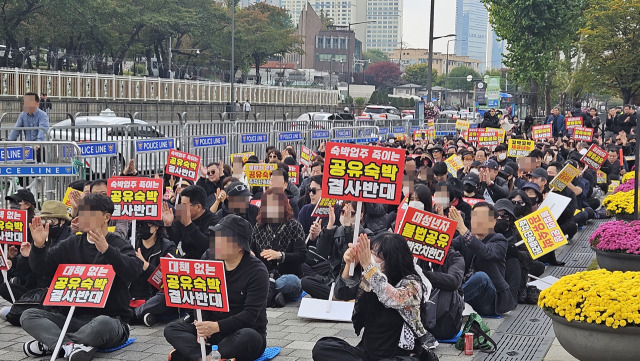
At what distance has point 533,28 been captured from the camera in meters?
45.2

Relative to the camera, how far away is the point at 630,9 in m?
42.6

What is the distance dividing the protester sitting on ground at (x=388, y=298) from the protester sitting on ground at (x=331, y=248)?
10.6ft

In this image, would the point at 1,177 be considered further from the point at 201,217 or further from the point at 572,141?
the point at 572,141

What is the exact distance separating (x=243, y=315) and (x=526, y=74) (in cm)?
4087

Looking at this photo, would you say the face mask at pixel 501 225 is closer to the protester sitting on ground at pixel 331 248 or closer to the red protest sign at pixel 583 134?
the protester sitting on ground at pixel 331 248

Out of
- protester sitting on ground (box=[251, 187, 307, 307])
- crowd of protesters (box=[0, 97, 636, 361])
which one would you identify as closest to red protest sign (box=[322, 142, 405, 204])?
crowd of protesters (box=[0, 97, 636, 361])

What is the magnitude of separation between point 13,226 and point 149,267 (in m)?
1.41

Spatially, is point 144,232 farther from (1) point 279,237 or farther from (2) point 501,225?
(2) point 501,225

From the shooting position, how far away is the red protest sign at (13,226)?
880 centimetres

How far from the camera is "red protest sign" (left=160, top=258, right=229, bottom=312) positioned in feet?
22.0

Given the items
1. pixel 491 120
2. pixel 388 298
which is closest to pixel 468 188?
pixel 388 298

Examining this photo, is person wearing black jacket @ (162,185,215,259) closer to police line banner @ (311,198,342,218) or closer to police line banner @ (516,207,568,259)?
police line banner @ (311,198,342,218)

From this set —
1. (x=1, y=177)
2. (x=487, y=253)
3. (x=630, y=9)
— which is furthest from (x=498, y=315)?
(x=630, y=9)

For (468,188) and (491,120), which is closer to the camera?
(468,188)
